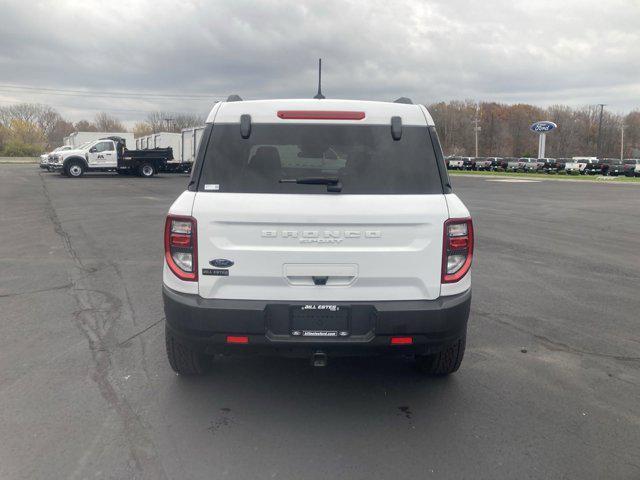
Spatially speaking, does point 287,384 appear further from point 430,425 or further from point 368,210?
point 368,210

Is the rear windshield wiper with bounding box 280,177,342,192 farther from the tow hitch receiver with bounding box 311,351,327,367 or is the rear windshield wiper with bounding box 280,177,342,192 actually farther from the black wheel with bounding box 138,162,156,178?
the black wheel with bounding box 138,162,156,178

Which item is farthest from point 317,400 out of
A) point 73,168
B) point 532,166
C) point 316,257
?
point 532,166

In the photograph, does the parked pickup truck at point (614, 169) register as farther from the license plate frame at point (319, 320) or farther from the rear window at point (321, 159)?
the license plate frame at point (319, 320)

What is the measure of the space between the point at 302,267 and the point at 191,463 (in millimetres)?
1229

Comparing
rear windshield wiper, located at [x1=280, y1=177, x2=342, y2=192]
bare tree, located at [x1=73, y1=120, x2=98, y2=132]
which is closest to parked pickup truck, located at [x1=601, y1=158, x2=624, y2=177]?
rear windshield wiper, located at [x1=280, y1=177, x2=342, y2=192]

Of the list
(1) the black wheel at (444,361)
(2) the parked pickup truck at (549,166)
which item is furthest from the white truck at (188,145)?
(2) the parked pickup truck at (549,166)

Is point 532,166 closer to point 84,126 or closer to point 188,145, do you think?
point 188,145

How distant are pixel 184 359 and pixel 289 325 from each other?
42.1 inches

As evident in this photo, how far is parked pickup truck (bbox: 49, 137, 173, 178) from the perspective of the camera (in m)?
32.8

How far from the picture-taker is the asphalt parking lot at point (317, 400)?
3023mm

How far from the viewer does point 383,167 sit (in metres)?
3.46

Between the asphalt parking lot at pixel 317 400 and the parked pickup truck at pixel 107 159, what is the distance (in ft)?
92.5

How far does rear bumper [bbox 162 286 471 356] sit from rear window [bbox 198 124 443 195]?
0.69 m

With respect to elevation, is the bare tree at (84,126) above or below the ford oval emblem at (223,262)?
above
